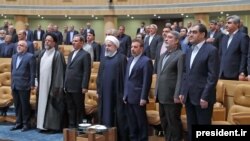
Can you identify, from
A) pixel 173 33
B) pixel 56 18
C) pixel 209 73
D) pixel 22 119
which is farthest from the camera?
pixel 56 18

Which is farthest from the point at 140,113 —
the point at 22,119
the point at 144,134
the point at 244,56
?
the point at 22,119

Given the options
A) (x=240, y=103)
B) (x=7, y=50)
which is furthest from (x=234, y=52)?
(x=7, y=50)

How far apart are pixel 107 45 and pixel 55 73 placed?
128 centimetres

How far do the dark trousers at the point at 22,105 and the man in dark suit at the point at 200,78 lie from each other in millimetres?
3141

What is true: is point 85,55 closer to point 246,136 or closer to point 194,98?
point 194,98

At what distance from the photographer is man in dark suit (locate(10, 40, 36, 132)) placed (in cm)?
732

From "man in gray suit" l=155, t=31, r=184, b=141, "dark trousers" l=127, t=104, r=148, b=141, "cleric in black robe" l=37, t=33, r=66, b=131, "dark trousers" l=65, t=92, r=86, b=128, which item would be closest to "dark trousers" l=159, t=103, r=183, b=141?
"man in gray suit" l=155, t=31, r=184, b=141

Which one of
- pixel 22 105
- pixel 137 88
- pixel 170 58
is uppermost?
pixel 170 58

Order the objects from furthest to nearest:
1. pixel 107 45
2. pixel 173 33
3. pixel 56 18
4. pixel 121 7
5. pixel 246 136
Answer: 1. pixel 56 18
2. pixel 121 7
3. pixel 107 45
4. pixel 173 33
5. pixel 246 136

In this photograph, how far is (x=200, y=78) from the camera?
17.0 feet

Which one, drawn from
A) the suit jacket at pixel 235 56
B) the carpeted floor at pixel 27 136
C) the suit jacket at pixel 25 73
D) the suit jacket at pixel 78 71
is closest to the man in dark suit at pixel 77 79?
the suit jacket at pixel 78 71

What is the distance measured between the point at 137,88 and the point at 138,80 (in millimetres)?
115

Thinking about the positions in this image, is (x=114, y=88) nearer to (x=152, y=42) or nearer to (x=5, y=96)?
(x=5, y=96)

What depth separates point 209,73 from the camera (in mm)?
5102
